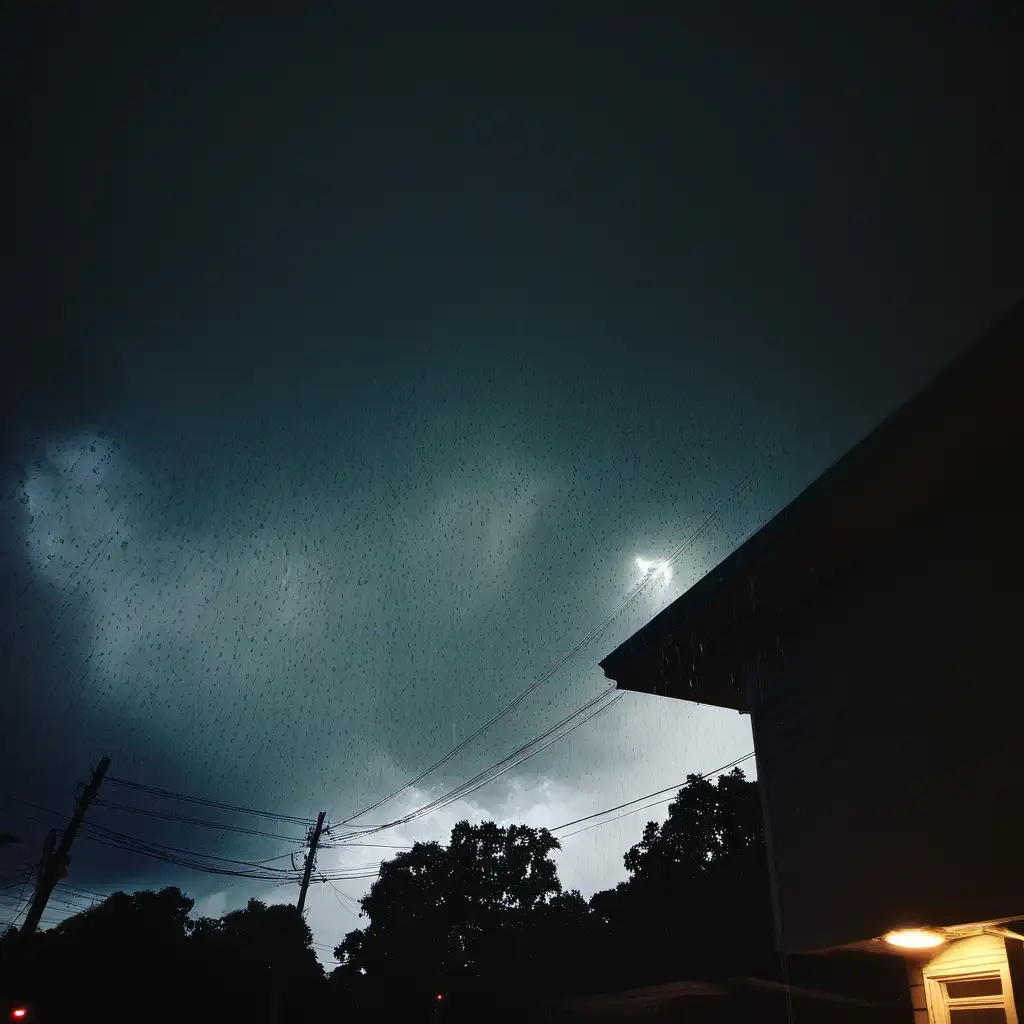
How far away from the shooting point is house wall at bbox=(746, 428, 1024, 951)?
14.5 ft

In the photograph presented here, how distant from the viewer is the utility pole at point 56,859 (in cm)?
1728

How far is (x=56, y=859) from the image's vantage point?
1883 cm

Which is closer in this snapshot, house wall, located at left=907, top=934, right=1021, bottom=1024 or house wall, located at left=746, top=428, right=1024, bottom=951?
house wall, located at left=746, top=428, right=1024, bottom=951

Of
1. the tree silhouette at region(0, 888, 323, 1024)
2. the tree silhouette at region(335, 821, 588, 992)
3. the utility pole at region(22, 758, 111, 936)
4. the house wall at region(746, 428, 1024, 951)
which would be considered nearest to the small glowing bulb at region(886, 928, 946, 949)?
the house wall at region(746, 428, 1024, 951)

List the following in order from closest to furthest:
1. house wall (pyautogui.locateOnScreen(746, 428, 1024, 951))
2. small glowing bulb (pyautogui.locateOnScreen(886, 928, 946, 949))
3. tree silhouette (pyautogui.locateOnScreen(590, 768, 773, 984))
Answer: house wall (pyautogui.locateOnScreen(746, 428, 1024, 951))
small glowing bulb (pyautogui.locateOnScreen(886, 928, 946, 949))
tree silhouette (pyautogui.locateOnScreen(590, 768, 773, 984))

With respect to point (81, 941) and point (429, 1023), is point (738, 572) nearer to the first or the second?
point (81, 941)

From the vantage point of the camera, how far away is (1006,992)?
4.54 metres

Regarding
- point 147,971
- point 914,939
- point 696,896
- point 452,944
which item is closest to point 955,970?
point 914,939

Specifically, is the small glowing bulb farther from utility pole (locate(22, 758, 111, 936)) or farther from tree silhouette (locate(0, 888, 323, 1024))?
tree silhouette (locate(0, 888, 323, 1024))

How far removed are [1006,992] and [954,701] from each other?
2.06 metres

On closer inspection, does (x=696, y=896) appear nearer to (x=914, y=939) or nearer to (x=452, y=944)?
(x=452, y=944)

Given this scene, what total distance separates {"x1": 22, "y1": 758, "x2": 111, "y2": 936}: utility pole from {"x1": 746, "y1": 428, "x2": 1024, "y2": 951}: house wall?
819 inches

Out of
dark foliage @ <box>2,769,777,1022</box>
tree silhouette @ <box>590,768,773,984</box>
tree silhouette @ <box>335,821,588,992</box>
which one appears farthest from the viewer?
tree silhouette @ <box>335,821,588,992</box>

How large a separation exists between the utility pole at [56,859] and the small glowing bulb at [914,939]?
21.6 meters
